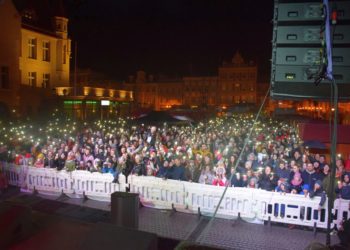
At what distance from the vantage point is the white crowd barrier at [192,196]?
819 cm

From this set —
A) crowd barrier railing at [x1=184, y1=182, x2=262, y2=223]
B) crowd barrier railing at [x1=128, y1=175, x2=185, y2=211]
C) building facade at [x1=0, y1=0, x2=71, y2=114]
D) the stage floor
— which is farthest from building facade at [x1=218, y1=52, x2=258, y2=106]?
the stage floor

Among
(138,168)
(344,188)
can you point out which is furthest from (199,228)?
(344,188)

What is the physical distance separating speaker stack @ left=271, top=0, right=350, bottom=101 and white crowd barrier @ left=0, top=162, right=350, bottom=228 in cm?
404

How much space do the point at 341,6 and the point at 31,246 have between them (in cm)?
507

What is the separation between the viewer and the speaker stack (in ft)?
14.8

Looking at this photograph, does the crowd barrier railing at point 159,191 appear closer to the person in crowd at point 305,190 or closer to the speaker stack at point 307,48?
the person in crowd at point 305,190

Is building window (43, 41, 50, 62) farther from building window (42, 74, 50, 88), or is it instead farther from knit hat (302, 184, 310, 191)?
knit hat (302, 184, 310, 191)

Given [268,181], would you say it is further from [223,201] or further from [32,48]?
[32,48]

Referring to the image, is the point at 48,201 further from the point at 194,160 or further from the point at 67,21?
the point at 67,21

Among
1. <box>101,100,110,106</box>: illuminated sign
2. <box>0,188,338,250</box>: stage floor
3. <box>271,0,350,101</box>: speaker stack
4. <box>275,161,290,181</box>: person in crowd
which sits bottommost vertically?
<box>0,188,338,250</box>: stage floor

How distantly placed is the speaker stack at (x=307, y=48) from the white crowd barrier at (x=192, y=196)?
13.3 ft

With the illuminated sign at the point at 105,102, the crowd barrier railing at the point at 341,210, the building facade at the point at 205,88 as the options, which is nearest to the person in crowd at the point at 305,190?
the crowd barrier railing at the point at 341,210

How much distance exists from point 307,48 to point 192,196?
18.2ft

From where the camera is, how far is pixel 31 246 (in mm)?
4410
